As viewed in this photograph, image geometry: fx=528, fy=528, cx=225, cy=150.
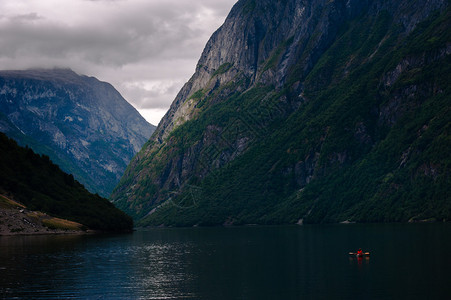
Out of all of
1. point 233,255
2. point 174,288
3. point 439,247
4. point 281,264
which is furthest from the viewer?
point 233,255

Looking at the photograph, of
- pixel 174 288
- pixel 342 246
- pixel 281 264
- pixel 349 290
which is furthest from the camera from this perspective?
pixel 342 246

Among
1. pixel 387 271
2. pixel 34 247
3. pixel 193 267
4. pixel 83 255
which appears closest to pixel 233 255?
pixel 193 267

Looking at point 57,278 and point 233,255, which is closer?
point 57,278

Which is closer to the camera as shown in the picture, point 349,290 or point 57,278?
point 349,290

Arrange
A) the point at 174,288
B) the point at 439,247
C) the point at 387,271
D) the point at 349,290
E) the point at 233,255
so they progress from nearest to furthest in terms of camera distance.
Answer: the point at 349,290
the point at 174,288
the point at 387,271
the point at 439,247
the point at 233,255

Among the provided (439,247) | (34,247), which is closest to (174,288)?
(439,247)

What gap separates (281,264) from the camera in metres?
115

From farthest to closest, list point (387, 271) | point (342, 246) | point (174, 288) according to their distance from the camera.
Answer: point (342, 246), point (387, 271), point (174, 288)

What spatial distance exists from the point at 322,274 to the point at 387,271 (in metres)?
12.0

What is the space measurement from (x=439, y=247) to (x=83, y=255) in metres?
92.1

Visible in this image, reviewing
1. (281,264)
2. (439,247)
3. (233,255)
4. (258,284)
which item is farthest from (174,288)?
(439,247)

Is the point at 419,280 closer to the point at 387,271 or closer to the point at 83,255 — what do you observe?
the point at 387,271

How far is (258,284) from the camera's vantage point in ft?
290

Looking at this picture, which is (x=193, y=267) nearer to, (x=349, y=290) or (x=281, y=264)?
(x=281, y=264)
